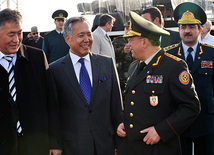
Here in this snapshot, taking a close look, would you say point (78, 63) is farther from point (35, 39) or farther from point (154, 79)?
point (35, 39)

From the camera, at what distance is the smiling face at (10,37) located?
241 centimetres

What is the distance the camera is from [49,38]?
6.71m

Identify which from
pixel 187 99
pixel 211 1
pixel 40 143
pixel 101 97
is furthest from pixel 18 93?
pixel 211 1

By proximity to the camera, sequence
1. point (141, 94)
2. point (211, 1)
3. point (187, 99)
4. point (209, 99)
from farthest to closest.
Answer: point (211, 1), point (209, 99), point (141, 94), point (187, 99)

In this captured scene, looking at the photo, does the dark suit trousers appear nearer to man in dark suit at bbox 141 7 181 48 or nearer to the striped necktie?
man in dark suit at bbox 141 7 181 48

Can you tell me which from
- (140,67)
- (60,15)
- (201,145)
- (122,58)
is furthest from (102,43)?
(140,67)

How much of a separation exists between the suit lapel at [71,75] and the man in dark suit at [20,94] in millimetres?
230

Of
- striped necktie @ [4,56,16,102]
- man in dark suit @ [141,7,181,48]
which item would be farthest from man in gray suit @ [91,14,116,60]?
striped necktie @ [4,56,16,102]

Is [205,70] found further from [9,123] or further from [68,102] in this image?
[9,123]

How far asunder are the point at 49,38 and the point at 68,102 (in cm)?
407

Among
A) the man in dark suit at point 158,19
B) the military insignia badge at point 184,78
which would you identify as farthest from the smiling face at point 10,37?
the man in dark suit at point 158,19

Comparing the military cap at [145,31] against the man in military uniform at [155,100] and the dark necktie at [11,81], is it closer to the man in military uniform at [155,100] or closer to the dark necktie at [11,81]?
the man in military uniform at [155,100]

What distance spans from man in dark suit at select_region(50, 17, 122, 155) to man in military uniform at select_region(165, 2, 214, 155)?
2.86 ft

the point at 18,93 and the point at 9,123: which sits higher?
the point at 18,93
